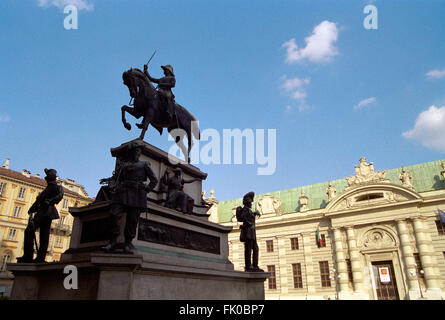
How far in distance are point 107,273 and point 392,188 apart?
38954mm

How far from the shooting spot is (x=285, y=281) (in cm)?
4122

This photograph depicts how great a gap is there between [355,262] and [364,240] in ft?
9.76

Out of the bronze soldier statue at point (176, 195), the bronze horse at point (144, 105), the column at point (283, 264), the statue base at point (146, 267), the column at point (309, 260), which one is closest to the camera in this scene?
the statue base at point (146, 267)

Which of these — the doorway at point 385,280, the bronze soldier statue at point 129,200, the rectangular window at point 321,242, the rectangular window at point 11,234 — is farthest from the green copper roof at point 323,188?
the bronze soldier statue at point 129,200

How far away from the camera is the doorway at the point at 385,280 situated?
34.2m

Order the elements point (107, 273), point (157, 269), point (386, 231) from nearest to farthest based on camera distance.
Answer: point (107, 273)
point (157, 269)
point (386, 231)

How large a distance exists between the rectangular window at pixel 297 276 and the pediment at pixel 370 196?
29.1ft

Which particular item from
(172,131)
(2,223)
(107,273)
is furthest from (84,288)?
(2,223)

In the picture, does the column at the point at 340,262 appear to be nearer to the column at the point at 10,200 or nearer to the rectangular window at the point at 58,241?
the rectangular window at the point at 58,241

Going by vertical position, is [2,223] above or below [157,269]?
above

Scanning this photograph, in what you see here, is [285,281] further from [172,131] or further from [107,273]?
[107,273]
